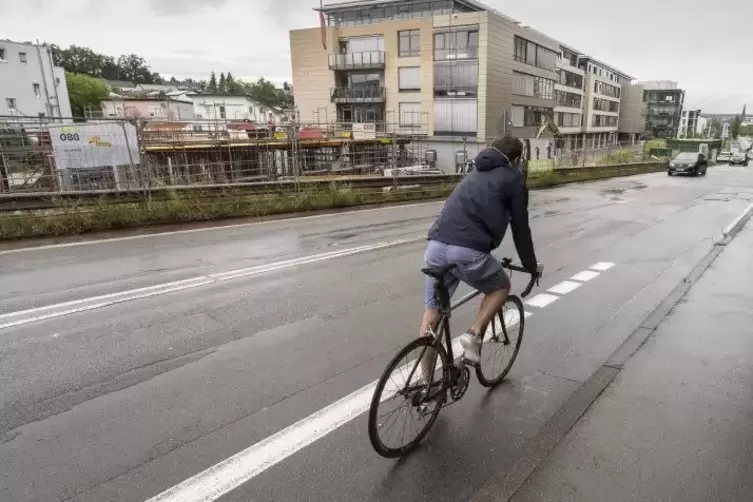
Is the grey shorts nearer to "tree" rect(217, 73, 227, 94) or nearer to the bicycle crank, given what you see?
the bicycle crank

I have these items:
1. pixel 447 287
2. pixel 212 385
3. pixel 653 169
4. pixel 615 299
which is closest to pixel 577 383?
pixel 447 287

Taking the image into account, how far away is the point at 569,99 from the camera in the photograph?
72500mm

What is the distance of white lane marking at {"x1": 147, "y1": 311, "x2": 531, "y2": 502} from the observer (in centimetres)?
286

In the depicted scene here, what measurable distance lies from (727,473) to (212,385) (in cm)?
375

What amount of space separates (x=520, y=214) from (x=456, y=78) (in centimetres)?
4535

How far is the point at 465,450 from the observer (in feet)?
10.9

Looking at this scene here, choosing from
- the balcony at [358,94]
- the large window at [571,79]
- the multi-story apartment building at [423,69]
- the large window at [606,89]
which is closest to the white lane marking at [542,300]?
the multi-story apartment building at [423,69]

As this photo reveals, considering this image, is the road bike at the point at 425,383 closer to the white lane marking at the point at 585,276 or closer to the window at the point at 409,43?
the white lane marking at the point at 585,276

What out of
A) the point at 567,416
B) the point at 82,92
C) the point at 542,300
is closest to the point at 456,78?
the point at 542,300

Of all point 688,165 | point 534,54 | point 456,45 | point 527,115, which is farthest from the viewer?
point 527,115

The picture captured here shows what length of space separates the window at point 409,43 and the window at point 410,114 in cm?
471

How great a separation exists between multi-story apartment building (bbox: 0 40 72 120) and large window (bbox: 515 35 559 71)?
4633cm

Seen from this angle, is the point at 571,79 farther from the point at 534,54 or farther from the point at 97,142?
the point at 97,142

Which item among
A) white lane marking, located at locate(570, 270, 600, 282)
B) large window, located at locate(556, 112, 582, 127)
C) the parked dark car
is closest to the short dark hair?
white lane marking, located at locate(570, 270, 600, 282)
